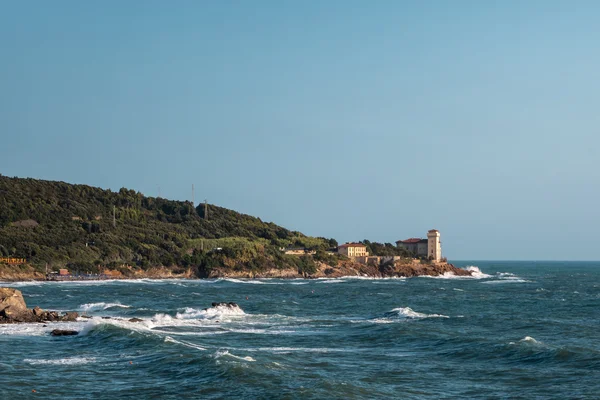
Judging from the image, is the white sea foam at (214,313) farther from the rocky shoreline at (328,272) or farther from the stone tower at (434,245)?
the stone tower at (434,245)

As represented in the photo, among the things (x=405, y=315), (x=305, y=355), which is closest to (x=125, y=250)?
(x=405, y=315)

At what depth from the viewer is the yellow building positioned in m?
189

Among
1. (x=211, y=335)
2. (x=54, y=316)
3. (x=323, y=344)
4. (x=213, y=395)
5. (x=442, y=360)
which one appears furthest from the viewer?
(x=54, y=316)

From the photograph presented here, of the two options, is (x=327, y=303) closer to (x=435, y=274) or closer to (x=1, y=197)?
(x=435, y=274)

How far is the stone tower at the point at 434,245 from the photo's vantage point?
19200 cm

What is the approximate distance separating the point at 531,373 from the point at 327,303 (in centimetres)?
4721

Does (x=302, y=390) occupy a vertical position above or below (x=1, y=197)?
below

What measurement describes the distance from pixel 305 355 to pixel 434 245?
157 metres

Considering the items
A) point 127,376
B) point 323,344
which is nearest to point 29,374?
point 127,376

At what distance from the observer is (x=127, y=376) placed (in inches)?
1299

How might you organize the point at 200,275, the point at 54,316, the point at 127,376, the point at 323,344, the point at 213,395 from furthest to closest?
the point at 200,275, the point at 54,316, the point at 323,344, the point at 127,376, the point at 213,395

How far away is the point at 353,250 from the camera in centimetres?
18975

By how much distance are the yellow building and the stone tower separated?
1629 centimetres

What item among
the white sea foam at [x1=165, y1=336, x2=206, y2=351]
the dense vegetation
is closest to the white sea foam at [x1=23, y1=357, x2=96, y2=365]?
the white sea foam at [x1=165, y1=336, x2=206, y2=351]
